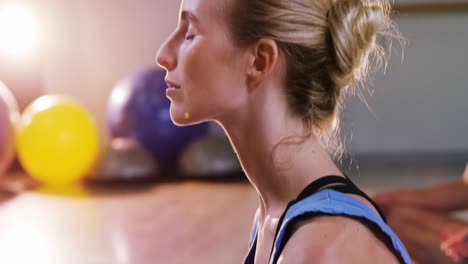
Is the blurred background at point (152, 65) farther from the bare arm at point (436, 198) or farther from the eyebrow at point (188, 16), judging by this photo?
the eyebrow at point (188, 16)

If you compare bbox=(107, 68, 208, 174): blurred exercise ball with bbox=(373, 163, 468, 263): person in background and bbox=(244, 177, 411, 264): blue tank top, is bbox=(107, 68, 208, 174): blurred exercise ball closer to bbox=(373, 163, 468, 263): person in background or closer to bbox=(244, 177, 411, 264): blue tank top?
bbox=(373, 163, 468, 263): person in background

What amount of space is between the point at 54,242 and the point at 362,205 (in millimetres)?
1856

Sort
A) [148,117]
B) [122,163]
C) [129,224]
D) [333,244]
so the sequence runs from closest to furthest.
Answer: [333,244], [129,224], [122,163], [148,117]

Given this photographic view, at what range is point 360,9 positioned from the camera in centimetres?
95

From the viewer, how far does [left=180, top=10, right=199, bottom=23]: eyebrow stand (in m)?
0.95

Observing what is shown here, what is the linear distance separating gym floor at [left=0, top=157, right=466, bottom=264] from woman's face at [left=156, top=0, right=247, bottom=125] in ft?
4.29

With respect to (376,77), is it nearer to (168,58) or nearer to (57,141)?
(57,141)

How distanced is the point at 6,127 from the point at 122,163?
0.56m

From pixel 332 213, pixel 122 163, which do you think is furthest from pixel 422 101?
pixel 332 213

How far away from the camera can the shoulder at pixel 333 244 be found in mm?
770

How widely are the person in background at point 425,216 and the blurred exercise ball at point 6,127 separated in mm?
1878

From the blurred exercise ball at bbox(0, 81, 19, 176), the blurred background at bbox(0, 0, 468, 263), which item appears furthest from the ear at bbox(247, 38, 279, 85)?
the blurred background at bbox(0, 0, 468, 263)

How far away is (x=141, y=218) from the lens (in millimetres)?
2832

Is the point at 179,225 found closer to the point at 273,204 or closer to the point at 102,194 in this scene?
the point at 102,194
